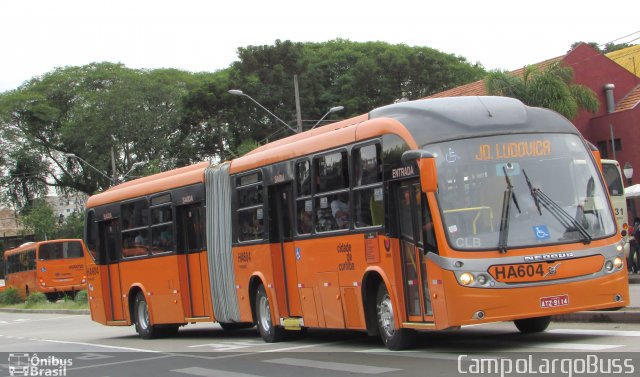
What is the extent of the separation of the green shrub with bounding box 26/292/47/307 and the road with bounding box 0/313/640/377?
27643 mm

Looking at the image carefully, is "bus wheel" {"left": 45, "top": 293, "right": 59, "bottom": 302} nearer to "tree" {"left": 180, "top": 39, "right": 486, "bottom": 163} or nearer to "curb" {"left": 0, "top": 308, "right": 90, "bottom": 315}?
"curb" {"left": 0, "top": 308, "right": 90, "bottom": 315}

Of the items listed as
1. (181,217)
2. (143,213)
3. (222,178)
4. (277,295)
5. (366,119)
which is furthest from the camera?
(143,213)

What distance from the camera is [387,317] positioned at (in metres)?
13.3

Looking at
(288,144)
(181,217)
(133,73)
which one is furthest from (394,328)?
(133,73)

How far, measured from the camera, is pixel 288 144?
52.6 ft

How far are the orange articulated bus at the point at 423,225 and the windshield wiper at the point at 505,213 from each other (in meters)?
0.02

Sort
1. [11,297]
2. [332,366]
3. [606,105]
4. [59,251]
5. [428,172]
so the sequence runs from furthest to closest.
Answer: [11,297] < [59,251] < [606,105] < [332,366] < [428,172]

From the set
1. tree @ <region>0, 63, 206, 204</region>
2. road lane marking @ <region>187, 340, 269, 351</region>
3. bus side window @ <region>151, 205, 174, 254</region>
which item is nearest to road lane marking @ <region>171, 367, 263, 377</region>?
road lane marking @ <region>187, 340, 269, 351</region>

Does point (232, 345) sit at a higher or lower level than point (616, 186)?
lower

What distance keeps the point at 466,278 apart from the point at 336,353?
10.0ft

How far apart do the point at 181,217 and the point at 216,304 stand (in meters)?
2.14

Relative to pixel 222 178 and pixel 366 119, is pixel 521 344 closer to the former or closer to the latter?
pixel 366 119

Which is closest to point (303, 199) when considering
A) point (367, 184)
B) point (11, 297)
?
point (367, 184)

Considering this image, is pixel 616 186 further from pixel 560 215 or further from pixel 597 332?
pixel 560 215
